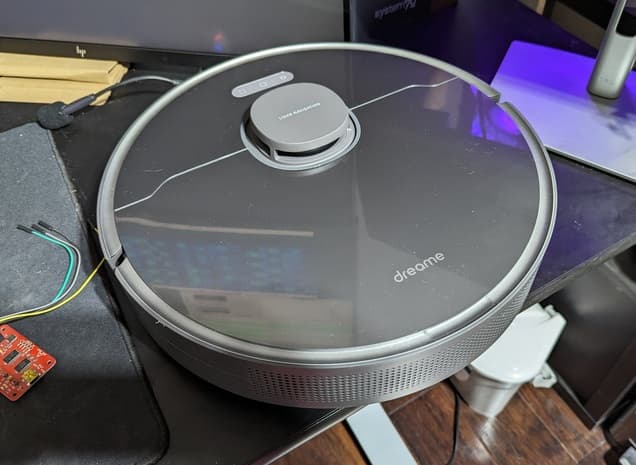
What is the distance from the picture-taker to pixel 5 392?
54 cm

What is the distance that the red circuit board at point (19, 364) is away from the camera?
21.4 inches

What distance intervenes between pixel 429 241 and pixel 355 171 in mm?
108

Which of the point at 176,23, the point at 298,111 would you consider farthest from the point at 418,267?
the point at 176,23

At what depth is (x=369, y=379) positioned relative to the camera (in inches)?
18.5

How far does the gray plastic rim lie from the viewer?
457 millimetres

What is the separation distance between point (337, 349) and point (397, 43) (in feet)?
1.51

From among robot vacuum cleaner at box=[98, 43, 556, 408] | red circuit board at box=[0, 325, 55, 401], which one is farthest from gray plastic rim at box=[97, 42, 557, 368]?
red circuit board at box=[0, 325, 55, 401]

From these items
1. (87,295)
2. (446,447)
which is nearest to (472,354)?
(87,295)

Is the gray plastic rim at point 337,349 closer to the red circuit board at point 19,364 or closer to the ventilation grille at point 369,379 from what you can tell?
the ventilation grille at point 369,379

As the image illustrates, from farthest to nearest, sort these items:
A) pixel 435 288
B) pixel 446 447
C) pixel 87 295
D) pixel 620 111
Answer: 1. pixel 446 447
2. pixel 620 111
3. pixel 87 295
4. pixel 435 288

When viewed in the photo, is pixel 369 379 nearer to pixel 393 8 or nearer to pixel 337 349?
pixel 337 349

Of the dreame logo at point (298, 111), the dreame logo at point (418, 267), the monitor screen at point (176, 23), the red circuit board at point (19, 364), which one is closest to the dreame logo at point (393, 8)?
the monitor screen at point (176, 23)

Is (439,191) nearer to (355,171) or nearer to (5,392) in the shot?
(355,171)

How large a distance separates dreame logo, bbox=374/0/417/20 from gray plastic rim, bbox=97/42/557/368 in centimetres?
19
